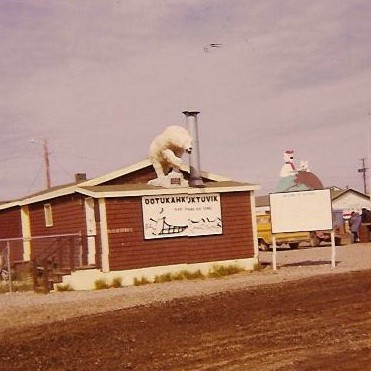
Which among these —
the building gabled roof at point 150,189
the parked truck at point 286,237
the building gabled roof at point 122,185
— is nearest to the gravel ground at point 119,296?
the building gabled roof at point 150,189

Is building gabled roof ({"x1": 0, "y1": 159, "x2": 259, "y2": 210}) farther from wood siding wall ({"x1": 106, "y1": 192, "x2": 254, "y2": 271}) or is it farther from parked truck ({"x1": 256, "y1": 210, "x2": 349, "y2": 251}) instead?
parked truck ({"x1": 256, "y1": 210, "x2": 349, "y2": 251})

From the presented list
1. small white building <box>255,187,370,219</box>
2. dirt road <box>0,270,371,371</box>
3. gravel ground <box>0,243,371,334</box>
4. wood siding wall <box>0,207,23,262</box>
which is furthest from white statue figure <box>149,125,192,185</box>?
small white building <box>255,187,370,219</box>

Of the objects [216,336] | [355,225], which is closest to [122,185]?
[216,336]

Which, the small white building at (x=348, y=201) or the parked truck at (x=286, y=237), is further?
the small white building at (x=348, y=201)

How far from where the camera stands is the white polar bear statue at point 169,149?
23.5 meters

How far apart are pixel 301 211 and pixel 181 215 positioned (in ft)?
12.6

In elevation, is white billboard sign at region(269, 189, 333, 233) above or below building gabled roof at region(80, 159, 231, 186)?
below

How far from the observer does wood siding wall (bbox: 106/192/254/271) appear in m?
21.0

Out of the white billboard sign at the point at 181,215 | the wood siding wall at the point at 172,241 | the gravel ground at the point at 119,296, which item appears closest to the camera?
the gravel ground at the point at 119,296

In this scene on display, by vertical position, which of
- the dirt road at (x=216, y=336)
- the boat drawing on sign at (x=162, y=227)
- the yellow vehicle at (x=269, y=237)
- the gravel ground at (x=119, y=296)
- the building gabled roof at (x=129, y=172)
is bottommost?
Result: the gravel ground at (x=119, y=296)

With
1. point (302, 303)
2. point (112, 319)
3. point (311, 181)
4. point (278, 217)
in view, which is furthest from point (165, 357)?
point (311, 181)

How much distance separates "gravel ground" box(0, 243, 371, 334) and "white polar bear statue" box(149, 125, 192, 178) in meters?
4.45

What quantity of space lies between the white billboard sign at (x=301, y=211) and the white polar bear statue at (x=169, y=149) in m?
3.40

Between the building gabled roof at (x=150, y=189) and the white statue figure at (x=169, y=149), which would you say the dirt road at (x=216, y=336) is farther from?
the white statue figure at (x=169, y=149)
